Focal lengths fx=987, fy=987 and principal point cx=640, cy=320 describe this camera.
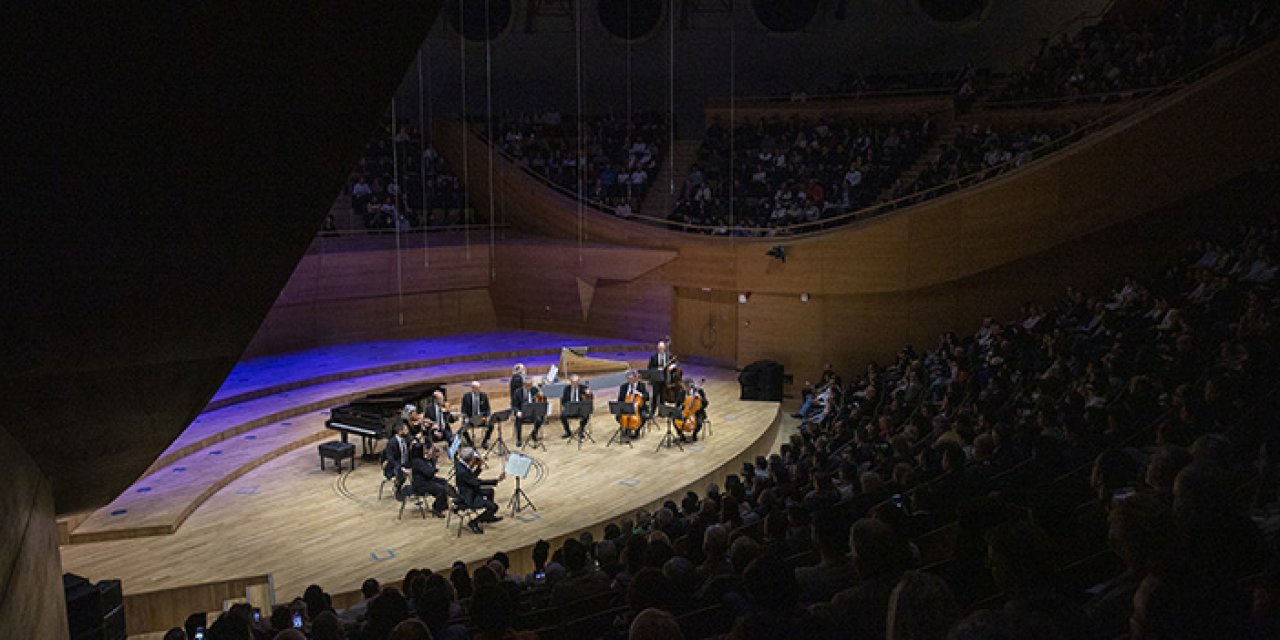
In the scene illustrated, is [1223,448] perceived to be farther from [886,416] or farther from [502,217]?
[502,217]

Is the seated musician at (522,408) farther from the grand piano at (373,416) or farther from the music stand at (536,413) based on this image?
the grand piano at (373,416)

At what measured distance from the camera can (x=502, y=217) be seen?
63.7 feet

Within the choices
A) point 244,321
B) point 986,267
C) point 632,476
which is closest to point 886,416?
point 632,476

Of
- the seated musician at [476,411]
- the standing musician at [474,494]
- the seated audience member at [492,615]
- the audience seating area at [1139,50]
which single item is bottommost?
the standing musician at [474,494]

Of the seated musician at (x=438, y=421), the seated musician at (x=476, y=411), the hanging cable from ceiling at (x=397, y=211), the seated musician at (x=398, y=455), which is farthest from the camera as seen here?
the hanging cable from ceiling at (x=397, y=211)

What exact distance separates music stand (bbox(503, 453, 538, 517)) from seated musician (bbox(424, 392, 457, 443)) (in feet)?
3.29

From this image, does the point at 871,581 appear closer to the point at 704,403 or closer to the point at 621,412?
the point at 621,412

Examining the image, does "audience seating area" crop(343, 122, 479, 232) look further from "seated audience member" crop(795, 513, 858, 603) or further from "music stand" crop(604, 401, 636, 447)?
"seated audience member" crop(795, 513, 858, 603)

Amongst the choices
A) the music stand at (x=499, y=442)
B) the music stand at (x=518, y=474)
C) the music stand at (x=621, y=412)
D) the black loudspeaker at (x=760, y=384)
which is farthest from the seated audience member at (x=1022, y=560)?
the black loudspeaker at (x=760, y=384)

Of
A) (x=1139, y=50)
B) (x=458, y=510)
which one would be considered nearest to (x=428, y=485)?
(x=458, y=510)

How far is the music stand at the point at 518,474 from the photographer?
8.85 meters

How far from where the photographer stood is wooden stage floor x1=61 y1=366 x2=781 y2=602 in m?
8.19

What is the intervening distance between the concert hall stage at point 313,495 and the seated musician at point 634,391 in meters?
0.36

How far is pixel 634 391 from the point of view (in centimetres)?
1205
